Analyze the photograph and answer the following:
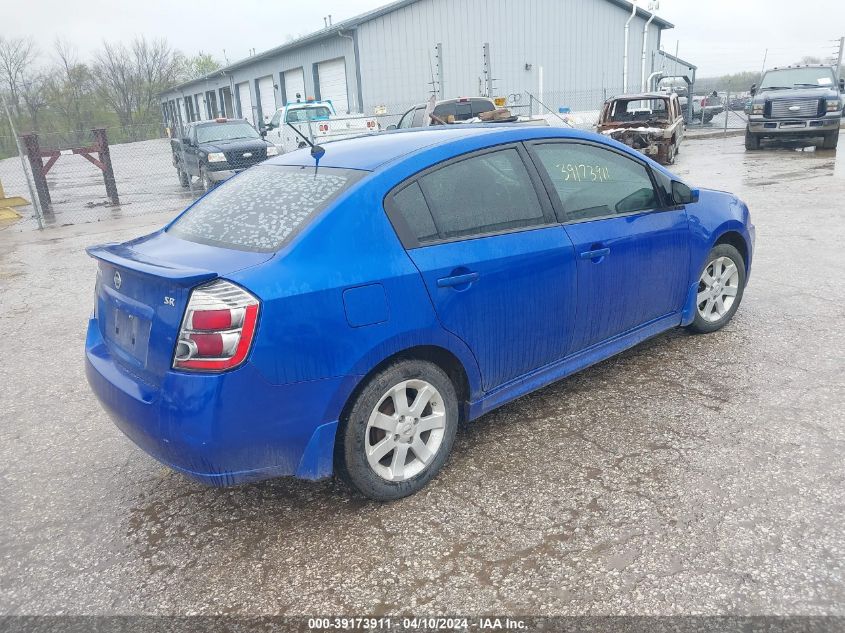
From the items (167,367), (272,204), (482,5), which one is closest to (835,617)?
(167,367)

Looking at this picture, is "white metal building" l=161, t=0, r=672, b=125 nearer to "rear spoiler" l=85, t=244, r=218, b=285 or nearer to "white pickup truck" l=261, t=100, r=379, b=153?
"white pickup truck" l=261, t=100, r=379, b=153

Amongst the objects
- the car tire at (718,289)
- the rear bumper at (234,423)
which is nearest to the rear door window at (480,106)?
the car tire at (718,289)

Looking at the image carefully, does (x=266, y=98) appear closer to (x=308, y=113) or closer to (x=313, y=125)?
(x=308, y=113)

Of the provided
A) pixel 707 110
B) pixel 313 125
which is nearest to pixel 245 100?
pixel 313 125

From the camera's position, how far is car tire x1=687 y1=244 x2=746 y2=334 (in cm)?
467

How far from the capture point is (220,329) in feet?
8.25

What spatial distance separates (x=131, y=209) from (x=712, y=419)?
1427 centimetres

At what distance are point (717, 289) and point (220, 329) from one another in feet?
12.1

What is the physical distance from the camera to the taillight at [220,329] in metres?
2.51

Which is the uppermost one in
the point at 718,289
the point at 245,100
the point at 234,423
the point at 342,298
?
the point at 245,100

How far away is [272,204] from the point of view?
316 centimetres

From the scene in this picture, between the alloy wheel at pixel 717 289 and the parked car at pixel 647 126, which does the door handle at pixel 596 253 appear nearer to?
the alloy wheel at pixel 717 289

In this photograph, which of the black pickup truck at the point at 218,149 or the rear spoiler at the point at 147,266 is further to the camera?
the black pickup truck at the point at 218,149

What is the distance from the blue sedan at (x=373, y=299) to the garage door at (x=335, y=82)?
72.7 feet
